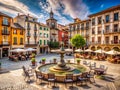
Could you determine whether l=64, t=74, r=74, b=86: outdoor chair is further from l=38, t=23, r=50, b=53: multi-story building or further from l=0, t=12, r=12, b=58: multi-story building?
l=38, t=23, r=50, b=53: multi-story building

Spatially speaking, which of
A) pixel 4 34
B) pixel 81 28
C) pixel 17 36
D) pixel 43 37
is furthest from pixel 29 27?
pixel 81 28

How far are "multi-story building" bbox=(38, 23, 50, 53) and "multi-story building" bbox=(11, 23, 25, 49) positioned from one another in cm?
790

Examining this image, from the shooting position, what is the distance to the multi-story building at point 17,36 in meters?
29.9

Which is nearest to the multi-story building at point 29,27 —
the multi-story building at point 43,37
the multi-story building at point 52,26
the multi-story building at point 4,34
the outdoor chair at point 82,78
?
the multi-story building at point 43,37

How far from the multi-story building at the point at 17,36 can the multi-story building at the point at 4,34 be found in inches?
49.2

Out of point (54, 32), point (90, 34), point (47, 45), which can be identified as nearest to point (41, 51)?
point (47, 45)

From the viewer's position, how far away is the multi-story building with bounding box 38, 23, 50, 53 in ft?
132

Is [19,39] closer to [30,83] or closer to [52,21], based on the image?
[52,21]

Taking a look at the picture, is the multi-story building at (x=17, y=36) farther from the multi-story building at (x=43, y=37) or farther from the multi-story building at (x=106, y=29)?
the multi-story building at (x=106, y=29)

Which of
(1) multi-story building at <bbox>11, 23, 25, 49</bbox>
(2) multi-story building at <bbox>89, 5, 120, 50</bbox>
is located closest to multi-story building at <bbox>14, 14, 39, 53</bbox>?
(1) multi-story building at <bbox>11, 23, 25, 49</bbox>

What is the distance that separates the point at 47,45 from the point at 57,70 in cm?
3137

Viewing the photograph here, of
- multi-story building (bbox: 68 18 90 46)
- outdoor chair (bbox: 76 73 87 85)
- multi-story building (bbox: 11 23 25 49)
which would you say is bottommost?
outdoor chair (bbox: 76 73 87 85)

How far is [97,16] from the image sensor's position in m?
33.3

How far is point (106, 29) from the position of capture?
31.1m
